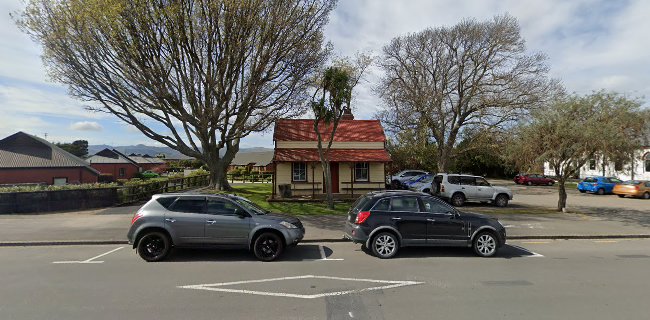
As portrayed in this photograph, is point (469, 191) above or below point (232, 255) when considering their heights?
above

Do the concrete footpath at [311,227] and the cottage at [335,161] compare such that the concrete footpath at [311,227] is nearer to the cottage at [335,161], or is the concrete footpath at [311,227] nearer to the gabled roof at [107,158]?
the cottage at [335,161]

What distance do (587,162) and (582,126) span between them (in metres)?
1.97

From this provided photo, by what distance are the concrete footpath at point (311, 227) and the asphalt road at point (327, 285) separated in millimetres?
1190

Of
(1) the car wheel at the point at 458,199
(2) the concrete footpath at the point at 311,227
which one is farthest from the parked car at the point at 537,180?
(1) the car wheel at the point at 458,199

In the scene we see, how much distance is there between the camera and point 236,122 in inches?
870

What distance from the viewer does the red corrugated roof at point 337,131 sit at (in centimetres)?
2280

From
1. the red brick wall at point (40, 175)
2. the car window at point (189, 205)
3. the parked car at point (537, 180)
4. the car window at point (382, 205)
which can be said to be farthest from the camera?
the parked car at point (537, 180)

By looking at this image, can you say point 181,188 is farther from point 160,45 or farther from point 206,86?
point 160,45

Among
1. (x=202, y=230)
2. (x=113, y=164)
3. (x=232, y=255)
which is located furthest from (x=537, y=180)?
(x=113, y=164)

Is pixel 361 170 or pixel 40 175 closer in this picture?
pixel 361 170

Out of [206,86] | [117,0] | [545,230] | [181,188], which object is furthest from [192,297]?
[181,188]

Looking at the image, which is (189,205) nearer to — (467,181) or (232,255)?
(232,255)

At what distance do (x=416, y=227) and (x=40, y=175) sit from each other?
127 feet

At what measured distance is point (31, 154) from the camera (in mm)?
34688
